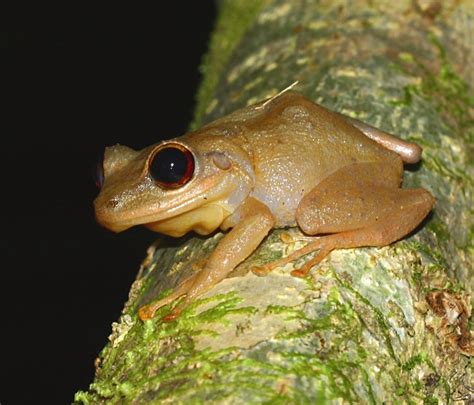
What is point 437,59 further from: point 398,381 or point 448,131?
point 398,381

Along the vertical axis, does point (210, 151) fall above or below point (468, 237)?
above

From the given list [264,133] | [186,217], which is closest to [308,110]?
[264,133]

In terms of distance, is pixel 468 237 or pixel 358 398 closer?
pixel 358 398

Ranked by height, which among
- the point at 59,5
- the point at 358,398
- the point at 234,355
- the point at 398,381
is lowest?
the point at 59,5

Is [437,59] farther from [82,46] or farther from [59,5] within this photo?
[59,5]

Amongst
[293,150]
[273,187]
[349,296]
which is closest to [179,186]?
[273,187]

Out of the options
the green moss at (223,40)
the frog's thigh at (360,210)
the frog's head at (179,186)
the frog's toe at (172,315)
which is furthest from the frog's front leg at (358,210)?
the green moss at (223,40)

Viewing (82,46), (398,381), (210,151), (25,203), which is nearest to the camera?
(398,381)

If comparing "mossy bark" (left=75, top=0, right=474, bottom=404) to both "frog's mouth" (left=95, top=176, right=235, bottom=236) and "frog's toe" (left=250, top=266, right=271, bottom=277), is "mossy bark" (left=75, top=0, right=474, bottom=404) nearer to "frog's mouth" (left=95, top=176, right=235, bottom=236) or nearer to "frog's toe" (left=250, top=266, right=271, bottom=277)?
"frog's toe" (left=250, top=266, right=271, bottom=277)

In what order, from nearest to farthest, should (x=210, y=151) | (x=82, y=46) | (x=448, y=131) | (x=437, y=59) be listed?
(x=210, y=151) < (x=448, y=131) < (x=437, y=59) < (x=82, y=46)
